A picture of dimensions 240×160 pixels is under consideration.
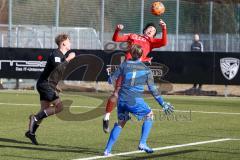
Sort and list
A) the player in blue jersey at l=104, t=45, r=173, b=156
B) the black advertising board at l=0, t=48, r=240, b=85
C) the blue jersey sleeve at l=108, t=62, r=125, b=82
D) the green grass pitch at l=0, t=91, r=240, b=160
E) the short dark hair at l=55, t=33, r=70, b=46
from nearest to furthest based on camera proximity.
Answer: the player in blue jersey at l=104, t=45, r=173, b=156 < the blue jersey sleeve at l=108, t=62, r=125, b=82 < the green grass pitch at l=0, t=91, r=240, b=160 < the short dark hair at l=55, t=33, r=70, b=46 < the black advertising board at l=0, t=48, r=240, b=85

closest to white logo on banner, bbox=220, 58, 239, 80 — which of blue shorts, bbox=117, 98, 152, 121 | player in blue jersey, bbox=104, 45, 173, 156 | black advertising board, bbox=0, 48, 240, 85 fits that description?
black advertising board, bbox=0, 48, 240, 85

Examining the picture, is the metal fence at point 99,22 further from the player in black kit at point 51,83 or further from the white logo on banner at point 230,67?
the player in black kit at point 51,83

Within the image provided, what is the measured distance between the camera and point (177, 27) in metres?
33.8

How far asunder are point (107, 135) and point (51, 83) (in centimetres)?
191

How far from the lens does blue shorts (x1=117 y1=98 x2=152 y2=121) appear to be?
40.0ft

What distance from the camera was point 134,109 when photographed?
40.0 feet

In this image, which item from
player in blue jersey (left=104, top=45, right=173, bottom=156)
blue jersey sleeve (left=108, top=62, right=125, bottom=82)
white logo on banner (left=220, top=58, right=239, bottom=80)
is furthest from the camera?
white logo on banner (left=220, top=58, right=239, bottom=80)

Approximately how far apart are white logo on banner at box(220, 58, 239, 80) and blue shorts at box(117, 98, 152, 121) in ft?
55.9

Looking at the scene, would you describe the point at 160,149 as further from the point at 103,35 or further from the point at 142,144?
the point at 103,35

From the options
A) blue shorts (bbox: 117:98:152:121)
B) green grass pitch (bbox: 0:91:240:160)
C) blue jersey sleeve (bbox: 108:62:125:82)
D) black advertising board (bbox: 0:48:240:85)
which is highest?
blue jersey sleeve (bbox: 108:62:125:82)

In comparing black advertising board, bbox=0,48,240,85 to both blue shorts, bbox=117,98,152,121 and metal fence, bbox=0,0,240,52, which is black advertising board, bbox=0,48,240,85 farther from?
blue shorts, bbox=117,98,152,121

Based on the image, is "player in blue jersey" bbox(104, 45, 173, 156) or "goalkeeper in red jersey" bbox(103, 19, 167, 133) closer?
"player in blue jersey" bbox(104, 45, 173, 156)

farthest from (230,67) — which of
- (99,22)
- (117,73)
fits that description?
(117,73)

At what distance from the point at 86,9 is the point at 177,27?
176 inches
